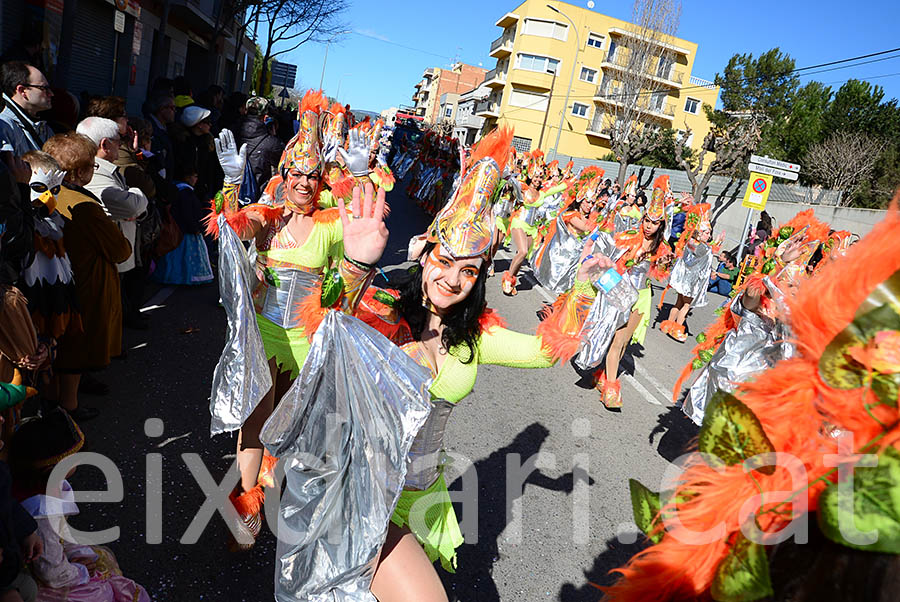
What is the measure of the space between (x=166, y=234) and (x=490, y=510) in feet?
13.7

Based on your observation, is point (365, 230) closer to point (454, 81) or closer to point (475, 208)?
point (475, 208)

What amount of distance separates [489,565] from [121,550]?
1790mm

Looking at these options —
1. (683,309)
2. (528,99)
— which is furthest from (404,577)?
(528,99)

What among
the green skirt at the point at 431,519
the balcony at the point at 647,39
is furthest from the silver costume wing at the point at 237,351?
the balcony at the point at 647,39

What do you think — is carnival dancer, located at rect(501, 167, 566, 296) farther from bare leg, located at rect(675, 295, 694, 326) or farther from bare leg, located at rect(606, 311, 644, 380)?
bare leg, located at rect(606, 311, 644, 380)

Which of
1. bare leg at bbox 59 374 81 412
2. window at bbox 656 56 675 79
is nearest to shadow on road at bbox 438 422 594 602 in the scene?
bare leg at bbox 59 374 81 412

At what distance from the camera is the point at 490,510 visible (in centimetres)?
382

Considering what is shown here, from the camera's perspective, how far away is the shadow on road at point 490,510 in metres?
3.14

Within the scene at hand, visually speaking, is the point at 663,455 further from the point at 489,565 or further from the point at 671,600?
the point at 671,600

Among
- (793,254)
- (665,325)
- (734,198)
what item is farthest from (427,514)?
(734,198)

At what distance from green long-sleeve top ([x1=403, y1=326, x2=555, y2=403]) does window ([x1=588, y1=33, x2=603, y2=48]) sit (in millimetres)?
55520

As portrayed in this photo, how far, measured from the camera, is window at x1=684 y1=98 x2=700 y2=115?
183 ft

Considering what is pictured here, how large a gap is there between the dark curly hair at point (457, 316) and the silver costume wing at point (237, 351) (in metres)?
0.86

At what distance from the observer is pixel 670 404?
6.42 metres
